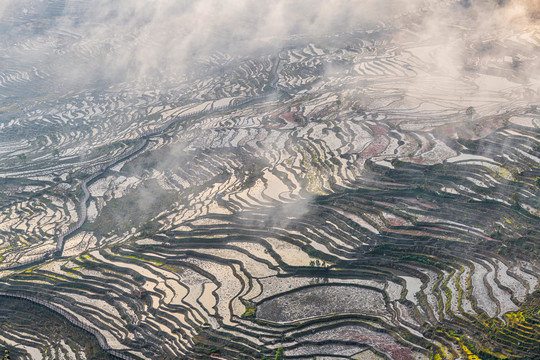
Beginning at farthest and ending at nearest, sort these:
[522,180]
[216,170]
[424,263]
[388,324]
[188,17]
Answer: [188,17] → [216,170] → [522,180] → [424,263] → [388,324]

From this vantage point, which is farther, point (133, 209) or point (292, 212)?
point (133, 209)

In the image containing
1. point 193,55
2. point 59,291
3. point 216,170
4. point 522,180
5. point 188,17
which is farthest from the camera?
point 188,17

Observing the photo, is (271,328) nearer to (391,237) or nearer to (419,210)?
(391,237)

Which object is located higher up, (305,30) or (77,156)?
(305,30)

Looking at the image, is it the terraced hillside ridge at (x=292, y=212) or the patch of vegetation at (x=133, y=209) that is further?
the patch of vegetation at (x=133, y=209)

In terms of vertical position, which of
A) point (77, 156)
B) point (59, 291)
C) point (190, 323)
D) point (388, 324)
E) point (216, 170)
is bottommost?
point (388, 324)

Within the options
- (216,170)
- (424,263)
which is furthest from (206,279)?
(216,170)

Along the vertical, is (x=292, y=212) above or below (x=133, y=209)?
below

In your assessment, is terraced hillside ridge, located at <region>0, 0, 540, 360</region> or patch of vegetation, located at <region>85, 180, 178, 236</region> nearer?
terraced hillside ridge, located at <region>0, 0, 540, 360</region>
